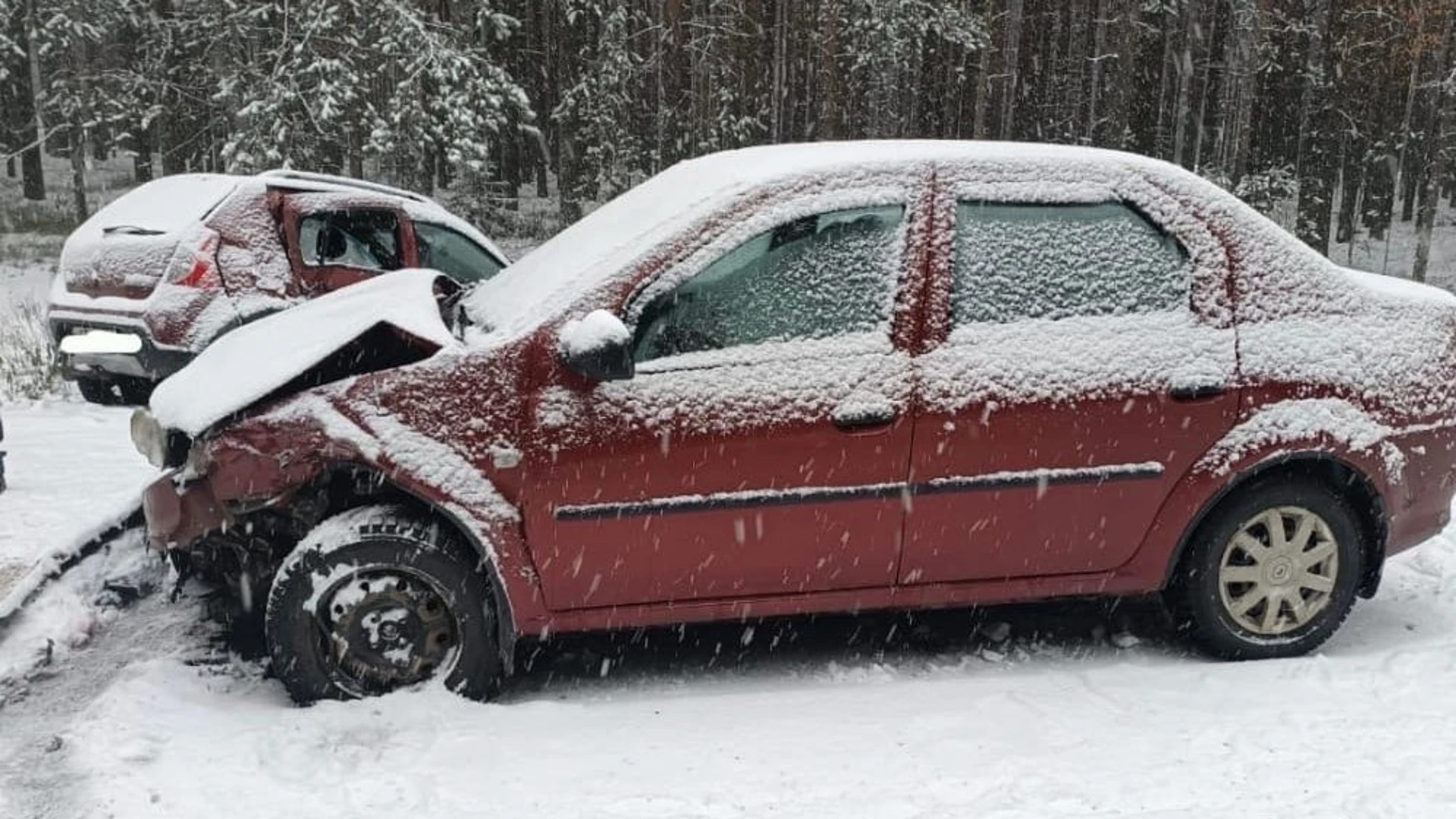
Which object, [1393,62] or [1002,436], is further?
[1393,62]

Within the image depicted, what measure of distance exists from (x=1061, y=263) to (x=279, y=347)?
9.21ft

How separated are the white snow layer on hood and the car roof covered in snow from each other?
0.26 m

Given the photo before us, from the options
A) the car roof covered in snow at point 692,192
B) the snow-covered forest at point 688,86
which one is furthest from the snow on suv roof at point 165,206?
the snow-covered forest at point 688,86

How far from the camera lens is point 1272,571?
13.7 ft

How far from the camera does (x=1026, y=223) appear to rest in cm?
404

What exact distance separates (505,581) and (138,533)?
77.3 inches

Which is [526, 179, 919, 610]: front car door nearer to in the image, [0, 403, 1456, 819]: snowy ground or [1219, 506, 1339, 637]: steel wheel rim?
[0, 403, 1456, 819]: snowy ground

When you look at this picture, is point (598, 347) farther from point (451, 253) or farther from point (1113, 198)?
point (451, 253)

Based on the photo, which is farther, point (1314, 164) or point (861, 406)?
point (1314, 164)

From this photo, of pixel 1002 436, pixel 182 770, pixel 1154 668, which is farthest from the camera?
pixel 1154 668

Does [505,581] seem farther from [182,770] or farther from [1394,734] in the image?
[1394,734]

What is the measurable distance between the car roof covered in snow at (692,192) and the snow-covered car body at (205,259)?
421 cm

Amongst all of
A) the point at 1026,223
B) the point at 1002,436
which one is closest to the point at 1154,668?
the point at 1002,436

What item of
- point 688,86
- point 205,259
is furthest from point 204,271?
point 688,86
